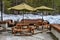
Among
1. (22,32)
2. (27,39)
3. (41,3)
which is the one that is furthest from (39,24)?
(41,3)

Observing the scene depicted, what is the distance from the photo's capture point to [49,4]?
27328 mm

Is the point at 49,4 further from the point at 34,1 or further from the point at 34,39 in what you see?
the point at 34,39

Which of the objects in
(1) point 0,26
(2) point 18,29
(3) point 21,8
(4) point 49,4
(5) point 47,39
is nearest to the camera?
(5) point 47,39

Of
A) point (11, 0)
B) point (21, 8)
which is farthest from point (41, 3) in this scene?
point (21, 8)

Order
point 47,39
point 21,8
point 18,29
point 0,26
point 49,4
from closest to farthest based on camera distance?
1. point 47,39
2. point 18,29
3. point 21,8
4. point 0,26
5. point 49,4

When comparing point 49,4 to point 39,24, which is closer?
point 39,24

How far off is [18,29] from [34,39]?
233cm

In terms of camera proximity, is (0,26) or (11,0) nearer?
(0,26)

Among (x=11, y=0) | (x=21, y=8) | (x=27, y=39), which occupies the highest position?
(x=11, y=0)

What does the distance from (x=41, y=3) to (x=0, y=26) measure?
15.2 meters

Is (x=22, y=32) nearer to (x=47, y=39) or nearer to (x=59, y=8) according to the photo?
(x=47, y=39)

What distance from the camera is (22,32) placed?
1138cm

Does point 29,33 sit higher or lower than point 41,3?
lower

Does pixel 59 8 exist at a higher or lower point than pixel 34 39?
higher
